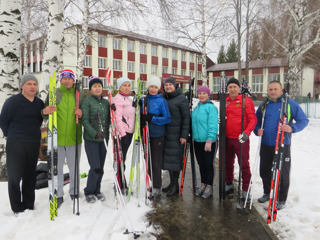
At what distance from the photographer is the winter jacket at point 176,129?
3.86 meters

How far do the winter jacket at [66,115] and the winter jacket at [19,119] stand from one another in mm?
319

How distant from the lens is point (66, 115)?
3.40m

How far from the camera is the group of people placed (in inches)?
124

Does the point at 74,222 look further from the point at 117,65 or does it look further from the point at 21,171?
the point at 117,65

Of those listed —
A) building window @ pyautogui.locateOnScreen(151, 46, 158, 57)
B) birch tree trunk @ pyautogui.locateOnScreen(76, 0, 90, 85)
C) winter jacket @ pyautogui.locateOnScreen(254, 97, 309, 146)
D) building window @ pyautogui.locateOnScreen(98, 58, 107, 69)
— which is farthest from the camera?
building window @ pyautogui.locateOnScreen(151, 46, 158, 57)

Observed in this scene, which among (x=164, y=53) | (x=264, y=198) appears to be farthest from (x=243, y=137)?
(x=164, y=53)

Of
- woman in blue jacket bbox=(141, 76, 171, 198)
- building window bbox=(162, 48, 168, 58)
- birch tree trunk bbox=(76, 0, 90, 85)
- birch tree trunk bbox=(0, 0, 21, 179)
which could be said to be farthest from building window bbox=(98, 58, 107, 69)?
woman in blue jacket bbox=(141, 76, 171, 198)

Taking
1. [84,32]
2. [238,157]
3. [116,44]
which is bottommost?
[238,157]

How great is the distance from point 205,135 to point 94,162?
180 centimetres

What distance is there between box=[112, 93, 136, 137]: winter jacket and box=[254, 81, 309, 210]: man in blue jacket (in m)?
2.00

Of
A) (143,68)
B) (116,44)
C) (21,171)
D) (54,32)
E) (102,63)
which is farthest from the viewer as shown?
(143,68)

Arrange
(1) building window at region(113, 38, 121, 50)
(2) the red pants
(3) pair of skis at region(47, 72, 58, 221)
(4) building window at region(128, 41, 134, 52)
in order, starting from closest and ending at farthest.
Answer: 1. (3) pair of skis at region(47, 72, 58, 221)
2. (2) the red pants
3. (1) building window at region(113, 38, 121, 50)
4. (4) building window at region(128, 41, 134, 52)

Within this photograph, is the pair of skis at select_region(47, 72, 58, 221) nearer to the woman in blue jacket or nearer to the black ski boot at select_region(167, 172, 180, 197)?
the woman in blue jacket

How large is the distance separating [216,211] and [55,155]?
Answer: 2.44 metres
